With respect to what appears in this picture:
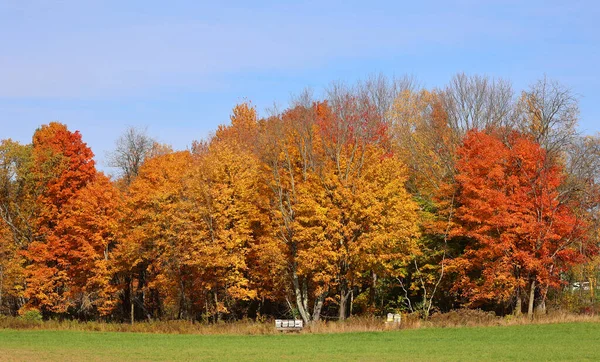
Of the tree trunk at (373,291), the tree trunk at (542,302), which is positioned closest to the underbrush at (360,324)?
the tree trunk at (542,302)

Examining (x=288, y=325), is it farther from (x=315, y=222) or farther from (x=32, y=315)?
(x=32, y=315)

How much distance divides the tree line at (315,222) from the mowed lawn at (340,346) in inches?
259

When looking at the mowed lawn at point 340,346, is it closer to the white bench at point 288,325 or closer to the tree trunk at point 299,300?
the white bench at point 288,325

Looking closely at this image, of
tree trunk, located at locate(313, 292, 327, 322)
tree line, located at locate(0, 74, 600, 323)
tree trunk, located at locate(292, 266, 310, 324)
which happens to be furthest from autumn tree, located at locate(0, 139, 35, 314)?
tree trunk, located at locate(313, 292, 327, 322)

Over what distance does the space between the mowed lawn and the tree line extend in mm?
6584

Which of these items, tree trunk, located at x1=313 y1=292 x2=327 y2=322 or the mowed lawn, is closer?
the mowed lawn

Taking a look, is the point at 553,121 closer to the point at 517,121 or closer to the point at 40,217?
the point at 517,121

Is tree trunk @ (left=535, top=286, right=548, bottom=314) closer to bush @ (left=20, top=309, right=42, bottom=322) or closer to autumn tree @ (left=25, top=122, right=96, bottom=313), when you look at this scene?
autumn tree @ (left=25, top=122, right=96, bottom=313)

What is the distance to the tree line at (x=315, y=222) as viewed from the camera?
1825 inches

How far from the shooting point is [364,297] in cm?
5375

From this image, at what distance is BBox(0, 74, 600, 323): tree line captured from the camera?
152ft

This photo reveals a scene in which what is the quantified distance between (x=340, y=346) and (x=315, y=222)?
13718mm

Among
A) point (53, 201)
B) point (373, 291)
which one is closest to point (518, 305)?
point (373, 291)

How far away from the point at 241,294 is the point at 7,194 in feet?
73.5
